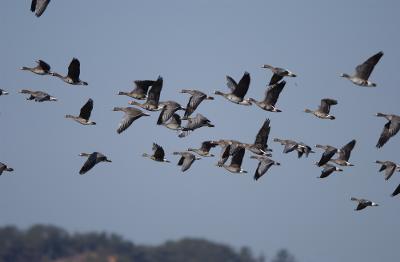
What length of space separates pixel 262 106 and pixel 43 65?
9027 mm

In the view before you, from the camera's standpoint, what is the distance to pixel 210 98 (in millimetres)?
40750

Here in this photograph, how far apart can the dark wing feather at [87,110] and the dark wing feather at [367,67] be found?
10.5 metres

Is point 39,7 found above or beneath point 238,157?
above

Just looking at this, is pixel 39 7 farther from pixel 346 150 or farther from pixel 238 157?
pixel 346 150

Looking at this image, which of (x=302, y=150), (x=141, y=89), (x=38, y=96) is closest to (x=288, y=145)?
(x=302, y=150)

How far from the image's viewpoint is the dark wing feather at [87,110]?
4003 centimetres

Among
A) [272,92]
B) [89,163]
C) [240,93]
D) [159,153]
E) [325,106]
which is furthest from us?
[325,106]

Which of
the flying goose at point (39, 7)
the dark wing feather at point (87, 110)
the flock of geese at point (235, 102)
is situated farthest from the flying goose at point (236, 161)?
Answer: the flying goose at point (39, 7)

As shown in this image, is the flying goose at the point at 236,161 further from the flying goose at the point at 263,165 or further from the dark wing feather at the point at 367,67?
the dark wing feather at the point at 367,67

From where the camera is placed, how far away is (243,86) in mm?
40188

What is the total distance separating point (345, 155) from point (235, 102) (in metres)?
5.11

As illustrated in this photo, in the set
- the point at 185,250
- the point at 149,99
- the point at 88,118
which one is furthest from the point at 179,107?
the point at 185,250

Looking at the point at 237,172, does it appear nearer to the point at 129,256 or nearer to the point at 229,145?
the point at 229,145

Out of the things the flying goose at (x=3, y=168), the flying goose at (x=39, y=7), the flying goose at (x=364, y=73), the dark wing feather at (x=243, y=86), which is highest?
the flying goose at (x=39, y=7)
